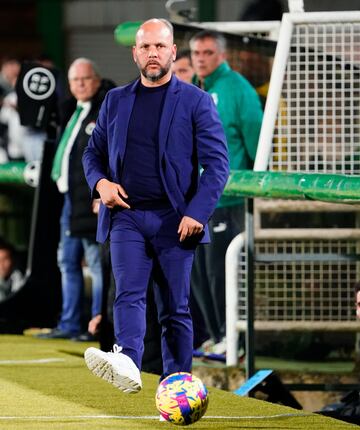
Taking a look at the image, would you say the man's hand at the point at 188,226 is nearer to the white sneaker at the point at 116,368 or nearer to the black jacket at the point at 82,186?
the white sneaker at the point at 116,368

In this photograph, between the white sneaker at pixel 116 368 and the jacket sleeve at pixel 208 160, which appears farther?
the jacket sleeve at pixel 208 160

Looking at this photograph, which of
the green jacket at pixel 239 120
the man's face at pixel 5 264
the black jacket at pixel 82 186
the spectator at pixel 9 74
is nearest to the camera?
the green jacket at pixel 239 120

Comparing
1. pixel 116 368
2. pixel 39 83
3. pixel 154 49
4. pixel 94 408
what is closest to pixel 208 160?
pixel 154 49

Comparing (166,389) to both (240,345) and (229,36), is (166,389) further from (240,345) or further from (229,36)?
(229,36)

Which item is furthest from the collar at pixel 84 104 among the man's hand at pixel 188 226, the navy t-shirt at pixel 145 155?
the man's hand at pixel 188 226

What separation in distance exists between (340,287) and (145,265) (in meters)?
2.93

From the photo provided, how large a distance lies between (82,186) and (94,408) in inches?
147

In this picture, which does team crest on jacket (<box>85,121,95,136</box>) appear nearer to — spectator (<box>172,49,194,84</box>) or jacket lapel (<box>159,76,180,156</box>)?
spectator (<box>172,49,194,84</box>)

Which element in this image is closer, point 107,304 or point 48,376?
point 48,376

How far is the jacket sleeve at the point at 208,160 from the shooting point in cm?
720

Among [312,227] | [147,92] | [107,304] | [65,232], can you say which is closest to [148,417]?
[147,92]

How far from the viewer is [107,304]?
9727mm

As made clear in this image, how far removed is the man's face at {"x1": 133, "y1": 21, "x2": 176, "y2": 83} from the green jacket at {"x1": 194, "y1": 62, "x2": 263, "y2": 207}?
3017 mm

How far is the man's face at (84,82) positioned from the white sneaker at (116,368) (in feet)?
14.4
